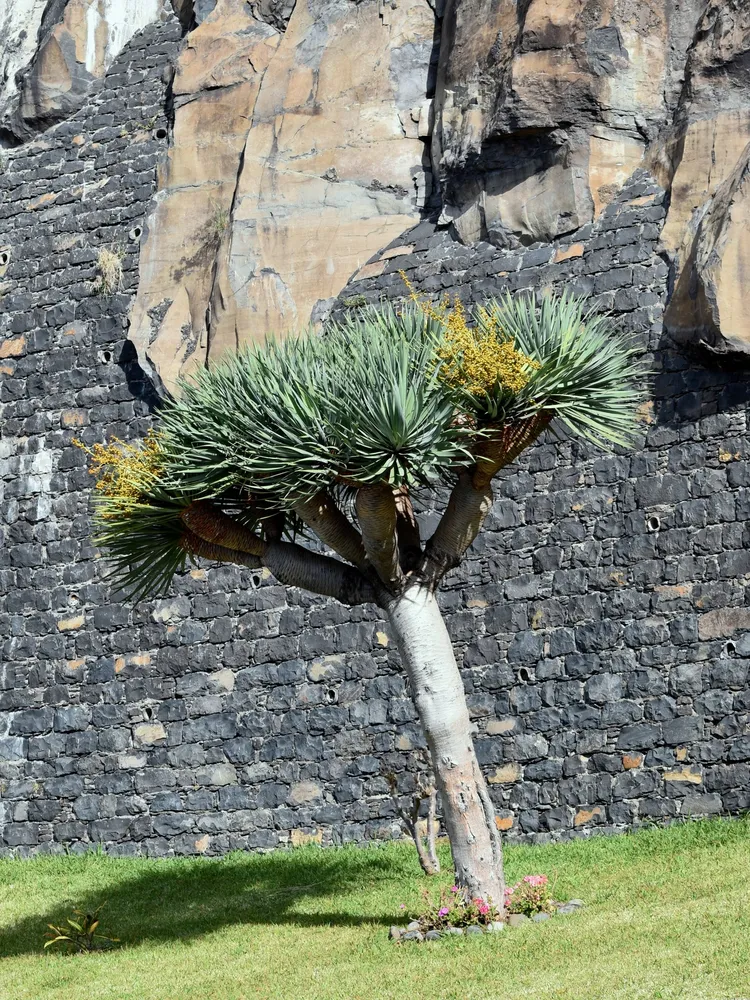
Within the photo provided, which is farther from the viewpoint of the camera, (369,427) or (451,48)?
(451,48)

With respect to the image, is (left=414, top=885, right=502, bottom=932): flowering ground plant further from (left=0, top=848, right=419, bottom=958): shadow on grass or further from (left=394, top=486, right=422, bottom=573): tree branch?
(left=394, top=486, right=422, bottom=573): tree branch

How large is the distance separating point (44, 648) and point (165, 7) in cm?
722

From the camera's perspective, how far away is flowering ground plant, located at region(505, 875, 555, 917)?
8.03 m

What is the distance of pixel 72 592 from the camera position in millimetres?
13242

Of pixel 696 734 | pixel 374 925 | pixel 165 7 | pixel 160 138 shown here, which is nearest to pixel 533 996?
pixel 374 925

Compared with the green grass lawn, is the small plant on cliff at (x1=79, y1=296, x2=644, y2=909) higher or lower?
higher

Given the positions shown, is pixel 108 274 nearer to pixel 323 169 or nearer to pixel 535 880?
pixel 323 169

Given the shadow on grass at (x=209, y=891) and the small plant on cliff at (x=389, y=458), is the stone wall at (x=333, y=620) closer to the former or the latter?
the shadow on grass at (x=209, y=891)

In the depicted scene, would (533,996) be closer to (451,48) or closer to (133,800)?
(133,800)

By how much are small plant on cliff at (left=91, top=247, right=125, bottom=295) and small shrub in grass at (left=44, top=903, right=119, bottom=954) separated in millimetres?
6706

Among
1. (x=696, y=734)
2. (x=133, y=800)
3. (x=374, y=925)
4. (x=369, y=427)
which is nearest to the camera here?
(x=369, y=427)

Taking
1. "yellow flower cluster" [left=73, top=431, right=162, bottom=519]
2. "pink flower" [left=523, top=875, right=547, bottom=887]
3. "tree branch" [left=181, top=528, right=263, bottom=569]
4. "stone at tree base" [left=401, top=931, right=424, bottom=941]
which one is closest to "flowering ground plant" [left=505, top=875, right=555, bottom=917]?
"pink flower" [left=523, top=875, right=547, bottom=887]

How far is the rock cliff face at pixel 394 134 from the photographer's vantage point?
11.4 m

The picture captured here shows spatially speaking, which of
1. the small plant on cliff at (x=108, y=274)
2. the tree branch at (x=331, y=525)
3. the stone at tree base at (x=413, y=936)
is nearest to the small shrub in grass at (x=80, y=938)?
the stone at tree base at (x=413, y=936)
